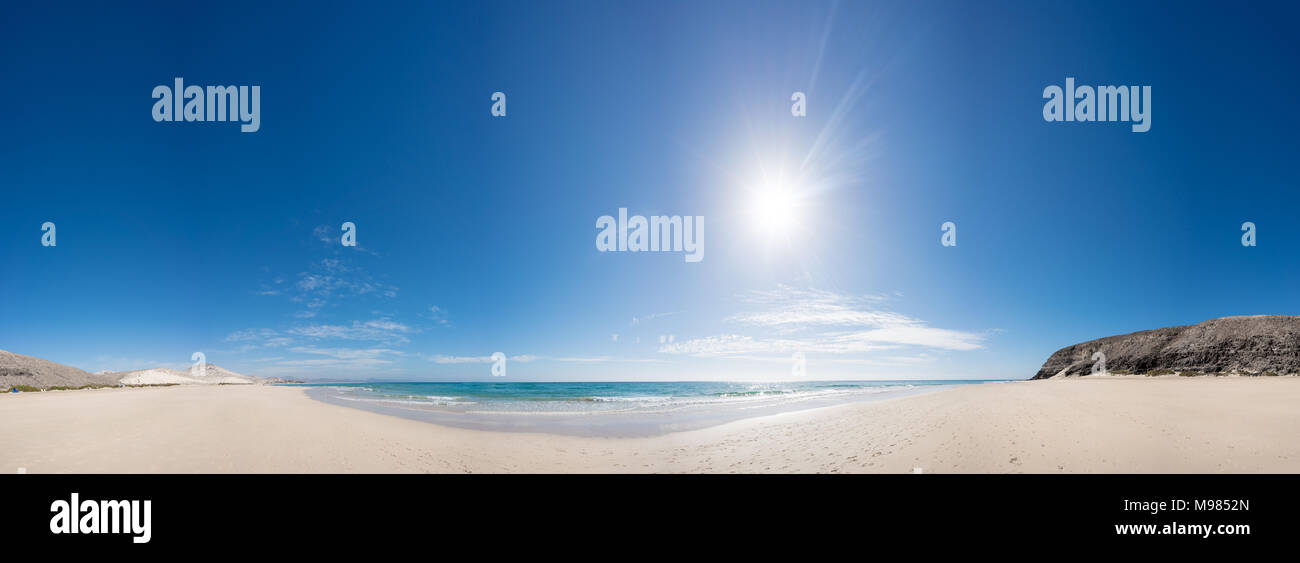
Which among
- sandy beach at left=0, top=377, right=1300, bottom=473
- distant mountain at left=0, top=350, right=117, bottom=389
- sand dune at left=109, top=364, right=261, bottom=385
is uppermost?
sandy beach at left=0, top=377, right=1300, bottom=473

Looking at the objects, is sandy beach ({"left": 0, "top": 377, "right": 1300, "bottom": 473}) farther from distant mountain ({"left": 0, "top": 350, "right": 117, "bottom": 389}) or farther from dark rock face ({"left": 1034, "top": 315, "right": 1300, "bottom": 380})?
distant mountain ({"left": 0, "top": 350, "right": 117, "bottom": 389})

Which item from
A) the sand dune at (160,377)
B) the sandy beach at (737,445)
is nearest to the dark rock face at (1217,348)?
the sandy beach at (737,445)

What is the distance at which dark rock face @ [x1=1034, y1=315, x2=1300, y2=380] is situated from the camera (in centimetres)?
5334

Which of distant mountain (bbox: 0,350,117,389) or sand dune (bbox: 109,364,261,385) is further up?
distant mountain (bbox: 0,350,117,389)

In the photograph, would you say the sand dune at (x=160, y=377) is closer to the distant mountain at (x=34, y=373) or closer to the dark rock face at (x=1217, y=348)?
the distant mountain at (x=34, y=373)

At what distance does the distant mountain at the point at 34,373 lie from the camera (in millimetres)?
64062

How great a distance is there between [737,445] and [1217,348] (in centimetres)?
8821

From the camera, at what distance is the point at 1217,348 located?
5869 cm

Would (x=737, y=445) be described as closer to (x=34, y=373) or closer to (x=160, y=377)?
(x=34, y=373)

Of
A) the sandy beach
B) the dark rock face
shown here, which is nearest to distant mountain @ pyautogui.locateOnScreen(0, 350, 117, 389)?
the sandy beach

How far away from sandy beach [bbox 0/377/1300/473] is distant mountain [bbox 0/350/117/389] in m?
84.2

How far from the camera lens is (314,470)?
30.1ft

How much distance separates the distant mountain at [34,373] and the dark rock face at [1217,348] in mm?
163217
